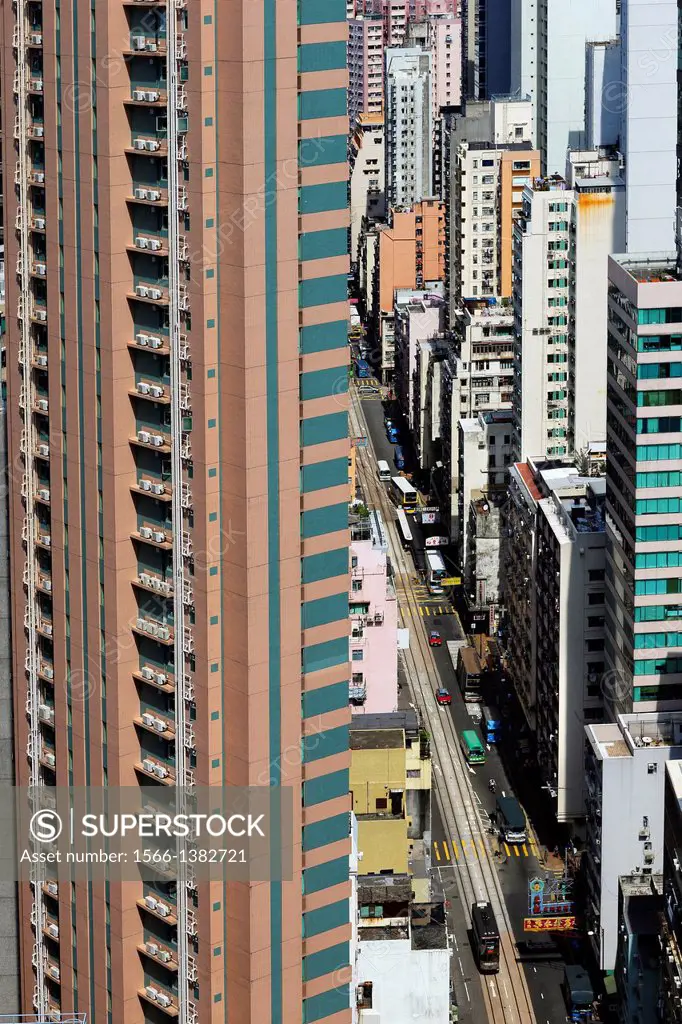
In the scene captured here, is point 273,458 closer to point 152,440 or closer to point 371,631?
point 152,440

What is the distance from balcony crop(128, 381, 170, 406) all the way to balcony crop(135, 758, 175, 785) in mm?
15416

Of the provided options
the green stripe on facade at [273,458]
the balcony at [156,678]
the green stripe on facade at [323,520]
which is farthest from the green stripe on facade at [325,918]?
the green stripe on facade at [323,520]

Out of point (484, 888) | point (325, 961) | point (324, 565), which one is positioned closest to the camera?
point (324, 565)

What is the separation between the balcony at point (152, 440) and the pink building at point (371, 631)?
7981 cm

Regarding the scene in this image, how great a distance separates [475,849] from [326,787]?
3659 inches

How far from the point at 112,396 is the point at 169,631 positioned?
9.83m

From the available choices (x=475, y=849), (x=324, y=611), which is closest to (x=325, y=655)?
(x=324, y=611)

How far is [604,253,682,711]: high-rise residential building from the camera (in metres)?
158

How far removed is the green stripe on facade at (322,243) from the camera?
8694cm

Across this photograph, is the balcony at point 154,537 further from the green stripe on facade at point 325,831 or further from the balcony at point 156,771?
the green stripe on facade at point 325,831

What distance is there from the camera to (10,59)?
96688mm

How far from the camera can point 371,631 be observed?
17238 cm

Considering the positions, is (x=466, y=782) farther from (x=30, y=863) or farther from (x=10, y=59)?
(x=10, y=59)

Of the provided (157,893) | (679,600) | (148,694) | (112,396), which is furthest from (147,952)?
(679,600)
